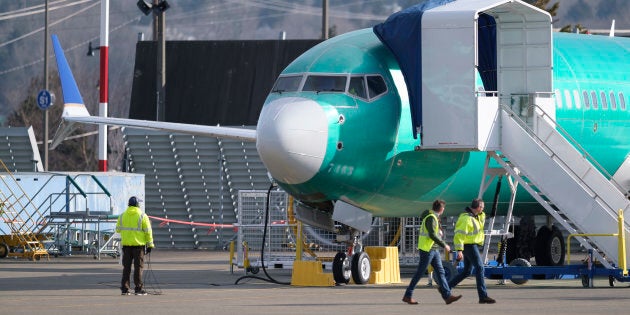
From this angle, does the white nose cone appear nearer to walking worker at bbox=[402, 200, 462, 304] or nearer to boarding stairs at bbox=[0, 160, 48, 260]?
walking worker at bbox=[402, 200, 462, 304]

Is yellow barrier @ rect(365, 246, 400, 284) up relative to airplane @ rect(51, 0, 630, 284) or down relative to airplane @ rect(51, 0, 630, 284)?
down

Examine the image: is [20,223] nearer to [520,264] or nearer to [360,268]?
[360,268]

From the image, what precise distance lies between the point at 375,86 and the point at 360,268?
10.7 ft

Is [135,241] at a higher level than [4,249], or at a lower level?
higher

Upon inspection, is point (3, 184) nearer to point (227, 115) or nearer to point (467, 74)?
point (227, 115)

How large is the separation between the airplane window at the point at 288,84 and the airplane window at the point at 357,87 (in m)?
0.93

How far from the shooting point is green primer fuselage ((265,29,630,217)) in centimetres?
2334

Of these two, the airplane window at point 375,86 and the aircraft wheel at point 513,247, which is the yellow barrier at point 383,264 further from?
the aircraft wheel at point 513,247

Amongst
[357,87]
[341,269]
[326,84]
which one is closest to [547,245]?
[341,269]

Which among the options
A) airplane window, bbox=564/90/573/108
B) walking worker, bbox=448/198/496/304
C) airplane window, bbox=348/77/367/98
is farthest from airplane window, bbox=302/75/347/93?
airplane window, bbox=564/90/573/108

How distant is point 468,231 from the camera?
819 inches

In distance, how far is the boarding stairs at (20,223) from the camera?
3559 centimetres

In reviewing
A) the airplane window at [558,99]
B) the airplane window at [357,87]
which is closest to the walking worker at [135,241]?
the airplane window at [357,87]

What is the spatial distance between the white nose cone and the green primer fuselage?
18cm
